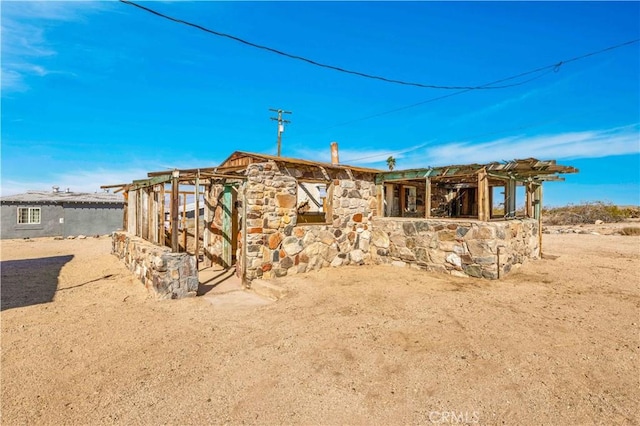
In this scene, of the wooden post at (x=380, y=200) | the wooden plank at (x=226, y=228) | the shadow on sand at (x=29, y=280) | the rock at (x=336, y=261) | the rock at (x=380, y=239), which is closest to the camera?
the shadow on sand at (x=29, y=280)

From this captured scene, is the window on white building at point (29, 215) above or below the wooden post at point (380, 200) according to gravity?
below

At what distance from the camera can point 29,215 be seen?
20.3 meters

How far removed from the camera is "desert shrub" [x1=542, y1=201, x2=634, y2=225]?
25.4m

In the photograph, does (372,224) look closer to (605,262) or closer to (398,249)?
(398,249)

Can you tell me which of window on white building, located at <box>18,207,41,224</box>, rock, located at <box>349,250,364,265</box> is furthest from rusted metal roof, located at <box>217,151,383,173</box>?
window on white building, located at <box>18,207,41,224</box>

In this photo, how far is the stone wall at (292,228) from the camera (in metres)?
7.64

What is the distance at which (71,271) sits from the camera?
951 centimetres

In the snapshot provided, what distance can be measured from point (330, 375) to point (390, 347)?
1.05 metres

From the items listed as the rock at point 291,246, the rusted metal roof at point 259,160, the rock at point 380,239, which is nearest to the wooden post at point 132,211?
the rusted metal roof at point 259,160

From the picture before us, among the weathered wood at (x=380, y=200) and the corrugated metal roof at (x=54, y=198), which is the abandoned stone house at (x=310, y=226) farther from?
the corrugated metal roof at (x=54, y=198)

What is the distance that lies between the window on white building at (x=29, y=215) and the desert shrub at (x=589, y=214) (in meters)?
36.6

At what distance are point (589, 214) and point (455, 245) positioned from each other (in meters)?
25.1

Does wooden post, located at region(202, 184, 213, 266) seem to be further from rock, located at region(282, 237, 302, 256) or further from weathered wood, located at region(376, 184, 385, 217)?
weathered wood, located at region(376, 184, 385, 217)

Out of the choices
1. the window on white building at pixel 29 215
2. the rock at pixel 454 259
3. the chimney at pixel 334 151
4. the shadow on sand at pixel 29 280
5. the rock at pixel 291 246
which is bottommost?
the shadow on sand at pixel 29 280
